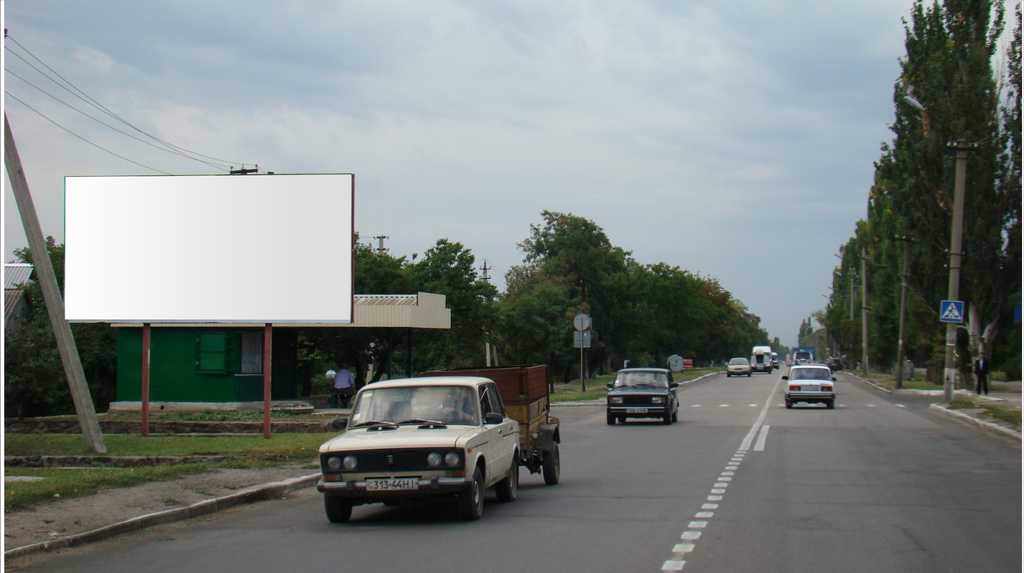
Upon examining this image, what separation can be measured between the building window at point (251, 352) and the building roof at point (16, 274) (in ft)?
68.5

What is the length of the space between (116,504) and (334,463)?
10.2 ft

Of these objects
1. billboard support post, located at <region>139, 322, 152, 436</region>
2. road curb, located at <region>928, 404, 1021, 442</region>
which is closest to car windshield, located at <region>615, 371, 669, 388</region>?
road curb, located at <region>928, 404, 1021, 442</region>

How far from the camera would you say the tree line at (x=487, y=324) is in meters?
44.5

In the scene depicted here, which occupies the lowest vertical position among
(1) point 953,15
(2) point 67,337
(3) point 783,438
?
(3) point 783,438

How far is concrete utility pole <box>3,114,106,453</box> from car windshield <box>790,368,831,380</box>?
28243mm

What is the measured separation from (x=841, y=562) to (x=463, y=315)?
148 ft

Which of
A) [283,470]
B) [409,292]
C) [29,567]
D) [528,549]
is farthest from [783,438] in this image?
[409,292]

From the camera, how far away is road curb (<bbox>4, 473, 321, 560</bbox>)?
1139 cm

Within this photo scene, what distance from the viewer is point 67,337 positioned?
22406mm

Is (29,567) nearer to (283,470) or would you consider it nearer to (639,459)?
(283,470)

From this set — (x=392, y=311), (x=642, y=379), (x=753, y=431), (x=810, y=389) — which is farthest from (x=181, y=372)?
(x=810, y=389)

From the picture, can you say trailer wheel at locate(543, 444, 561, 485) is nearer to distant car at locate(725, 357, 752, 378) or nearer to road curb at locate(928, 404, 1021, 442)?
road curb at locate(928, 404, 1021, 442)

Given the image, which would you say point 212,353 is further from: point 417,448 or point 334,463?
point 417,448

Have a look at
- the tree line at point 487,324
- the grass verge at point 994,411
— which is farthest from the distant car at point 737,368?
the grass verge at point 994,411
